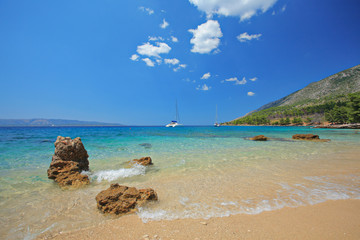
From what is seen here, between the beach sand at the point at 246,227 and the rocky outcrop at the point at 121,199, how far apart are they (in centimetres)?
29

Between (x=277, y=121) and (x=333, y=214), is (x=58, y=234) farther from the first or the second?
(x=277, y=121)

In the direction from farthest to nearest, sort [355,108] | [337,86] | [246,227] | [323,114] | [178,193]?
[337,86]
[323,114]
[355,108]
[178,193]
[246,227]

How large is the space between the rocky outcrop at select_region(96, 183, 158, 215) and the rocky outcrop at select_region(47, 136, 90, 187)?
252cm

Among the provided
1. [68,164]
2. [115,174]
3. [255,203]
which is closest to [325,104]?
[255,203]

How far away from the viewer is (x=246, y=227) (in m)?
3.08

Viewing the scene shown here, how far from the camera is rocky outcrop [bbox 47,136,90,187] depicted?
5907mm

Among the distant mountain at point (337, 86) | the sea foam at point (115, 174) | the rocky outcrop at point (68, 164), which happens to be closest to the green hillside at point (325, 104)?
the distant mountain at point (337, 86)

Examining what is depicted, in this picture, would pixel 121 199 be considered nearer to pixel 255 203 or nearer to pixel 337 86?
pixel 255 203

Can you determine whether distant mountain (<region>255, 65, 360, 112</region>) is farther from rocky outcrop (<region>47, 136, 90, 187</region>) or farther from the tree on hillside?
rocky outcrop (<region>47, 136, 90, 187</region>)

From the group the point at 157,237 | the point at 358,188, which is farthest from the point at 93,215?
the point at 358,188

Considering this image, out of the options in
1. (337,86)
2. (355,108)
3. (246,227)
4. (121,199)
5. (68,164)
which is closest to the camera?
(246,227)

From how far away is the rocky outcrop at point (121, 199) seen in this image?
3796mm

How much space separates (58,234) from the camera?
9.90 ft

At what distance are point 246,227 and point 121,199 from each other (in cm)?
313
